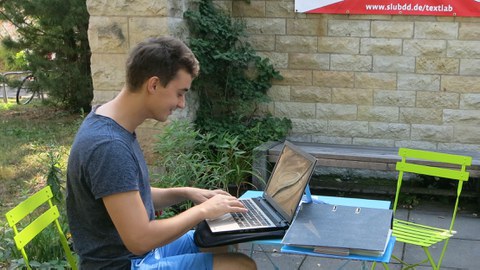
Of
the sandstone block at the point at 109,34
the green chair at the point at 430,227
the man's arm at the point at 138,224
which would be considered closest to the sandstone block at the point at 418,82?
the green chair at the point at 430,227

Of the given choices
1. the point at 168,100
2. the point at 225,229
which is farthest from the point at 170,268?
the point at 168,100

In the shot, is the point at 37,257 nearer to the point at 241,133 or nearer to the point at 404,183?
the point at 241,133

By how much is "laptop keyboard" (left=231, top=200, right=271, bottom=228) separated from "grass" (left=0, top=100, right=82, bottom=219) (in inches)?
84.8

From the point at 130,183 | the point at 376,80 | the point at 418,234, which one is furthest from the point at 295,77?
the point at 130,183

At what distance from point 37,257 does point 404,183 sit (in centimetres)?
381

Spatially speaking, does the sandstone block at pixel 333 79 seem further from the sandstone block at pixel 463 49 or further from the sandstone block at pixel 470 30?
the sandstone block at pixel 470 30

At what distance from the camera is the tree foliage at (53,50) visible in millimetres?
9133

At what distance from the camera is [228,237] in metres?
2.25

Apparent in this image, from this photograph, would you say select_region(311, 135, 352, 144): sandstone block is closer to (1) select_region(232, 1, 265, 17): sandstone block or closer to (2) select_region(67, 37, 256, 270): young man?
(1) select_region(232, 1, 265, 17): sandstone block

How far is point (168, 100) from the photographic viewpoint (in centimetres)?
222

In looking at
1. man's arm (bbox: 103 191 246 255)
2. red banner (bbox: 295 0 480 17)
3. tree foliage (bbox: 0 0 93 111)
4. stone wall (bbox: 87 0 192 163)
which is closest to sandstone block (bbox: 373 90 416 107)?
red banner (bbox: 295 0 480 17)

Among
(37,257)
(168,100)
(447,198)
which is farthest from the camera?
(447,198)

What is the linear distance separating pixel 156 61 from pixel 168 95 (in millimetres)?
146

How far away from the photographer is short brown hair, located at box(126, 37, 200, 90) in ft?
7.07
